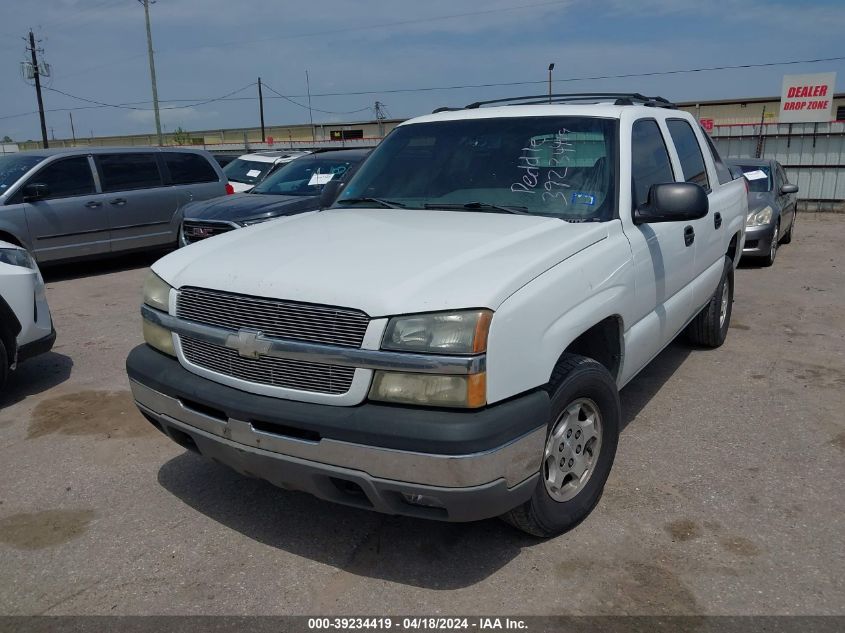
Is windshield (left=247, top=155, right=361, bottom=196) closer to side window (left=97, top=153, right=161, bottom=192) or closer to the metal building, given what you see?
side window (left=97, top=153, right=161, bottom=192)

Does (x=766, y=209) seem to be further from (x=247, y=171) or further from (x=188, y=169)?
(x=247, y=171)

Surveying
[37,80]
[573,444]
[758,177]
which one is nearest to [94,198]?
[573,444]

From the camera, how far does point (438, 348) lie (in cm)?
257

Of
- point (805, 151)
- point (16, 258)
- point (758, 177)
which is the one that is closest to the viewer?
point (16, 258)

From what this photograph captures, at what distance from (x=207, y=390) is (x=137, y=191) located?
860cm

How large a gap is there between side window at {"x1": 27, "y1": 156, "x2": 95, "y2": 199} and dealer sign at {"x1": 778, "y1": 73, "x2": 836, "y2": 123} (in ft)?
81.2

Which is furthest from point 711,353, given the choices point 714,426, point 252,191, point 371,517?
point 252,191

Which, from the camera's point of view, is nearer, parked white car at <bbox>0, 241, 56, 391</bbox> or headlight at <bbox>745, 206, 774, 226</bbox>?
parked white car at <bbox>0, 241, 56, 391</bbox>

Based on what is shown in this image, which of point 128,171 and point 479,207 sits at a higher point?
point 479,207

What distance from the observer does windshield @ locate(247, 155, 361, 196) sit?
31.1ft

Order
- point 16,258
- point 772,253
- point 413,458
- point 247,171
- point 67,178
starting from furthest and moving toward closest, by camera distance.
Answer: point 247,171 < point 772,253 < point 67,178 < point 16,258 < point 413,458

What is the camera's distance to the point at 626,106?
4.20m

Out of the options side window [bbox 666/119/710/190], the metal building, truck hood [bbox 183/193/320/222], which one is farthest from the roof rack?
the metal building

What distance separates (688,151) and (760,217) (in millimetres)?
6068
